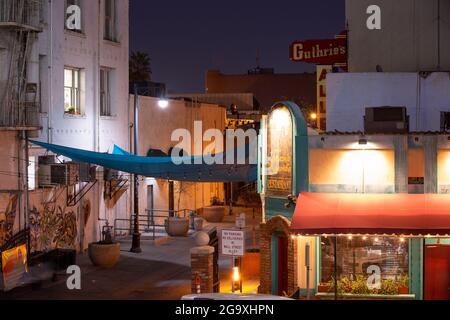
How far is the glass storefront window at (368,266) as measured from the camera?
855 inches

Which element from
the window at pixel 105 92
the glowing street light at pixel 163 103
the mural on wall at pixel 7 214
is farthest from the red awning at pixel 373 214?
the glowing street light at pixel 163 103

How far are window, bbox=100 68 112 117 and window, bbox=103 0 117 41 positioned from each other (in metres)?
1.48

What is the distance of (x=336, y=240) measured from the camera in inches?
865

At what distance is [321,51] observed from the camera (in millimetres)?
29344

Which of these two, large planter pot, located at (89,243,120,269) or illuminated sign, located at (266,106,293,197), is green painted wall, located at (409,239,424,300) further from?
large planter pot, located at (89,243,120,269)

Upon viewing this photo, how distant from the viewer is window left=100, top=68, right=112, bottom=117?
35.9 meters

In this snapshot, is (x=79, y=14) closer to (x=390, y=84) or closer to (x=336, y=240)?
(x=390, y=84)

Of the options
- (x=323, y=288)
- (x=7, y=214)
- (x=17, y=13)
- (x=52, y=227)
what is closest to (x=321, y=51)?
(x=17, y=13)

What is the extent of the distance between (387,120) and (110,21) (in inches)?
676

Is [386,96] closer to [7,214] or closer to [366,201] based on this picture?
[366,201]

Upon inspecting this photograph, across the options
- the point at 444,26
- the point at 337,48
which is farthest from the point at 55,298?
the point at 444,26

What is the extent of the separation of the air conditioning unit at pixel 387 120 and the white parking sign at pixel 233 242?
4.83 metres

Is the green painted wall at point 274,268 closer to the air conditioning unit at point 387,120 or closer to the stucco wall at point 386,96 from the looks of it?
the air conditioning unit at point 387,120

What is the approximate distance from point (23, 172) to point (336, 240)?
11.3 metres
